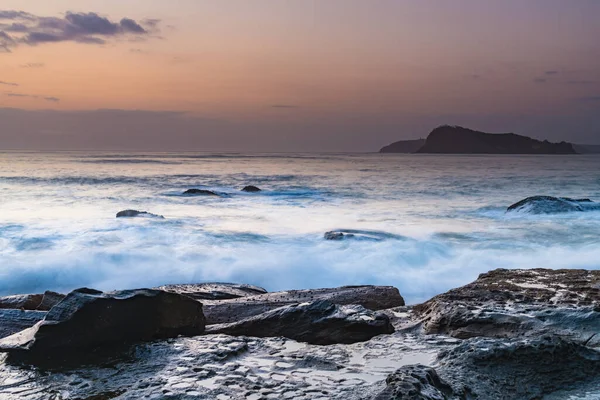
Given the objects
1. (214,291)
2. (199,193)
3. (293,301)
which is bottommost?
(199,193)

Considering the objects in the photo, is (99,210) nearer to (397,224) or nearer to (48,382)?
(397,224)

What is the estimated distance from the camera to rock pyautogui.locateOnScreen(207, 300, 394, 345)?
4.29 metres

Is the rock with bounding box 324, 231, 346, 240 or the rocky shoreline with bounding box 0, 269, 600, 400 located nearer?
the rocky shoreline with bounding box 0, 269, 600, 400

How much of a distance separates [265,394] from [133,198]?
26449 millimetres

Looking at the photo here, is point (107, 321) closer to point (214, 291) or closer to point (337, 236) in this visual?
point (214, 291)

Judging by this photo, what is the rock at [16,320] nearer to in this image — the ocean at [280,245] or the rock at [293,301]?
the rock at [293,301]

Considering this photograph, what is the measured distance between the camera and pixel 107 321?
4152mm

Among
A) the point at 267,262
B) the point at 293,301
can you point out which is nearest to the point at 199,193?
the point at 267,262

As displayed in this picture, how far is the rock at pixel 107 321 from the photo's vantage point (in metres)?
3.99

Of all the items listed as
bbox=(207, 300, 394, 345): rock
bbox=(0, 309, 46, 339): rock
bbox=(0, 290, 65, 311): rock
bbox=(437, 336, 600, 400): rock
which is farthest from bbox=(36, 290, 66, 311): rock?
bbox=(437, 336, 600, 400): rock

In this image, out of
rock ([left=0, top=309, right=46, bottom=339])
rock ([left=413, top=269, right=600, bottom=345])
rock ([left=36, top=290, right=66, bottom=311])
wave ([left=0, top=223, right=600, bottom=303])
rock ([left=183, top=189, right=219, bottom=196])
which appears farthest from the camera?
rock ([left=183, top=189, right=219, bottom=196])

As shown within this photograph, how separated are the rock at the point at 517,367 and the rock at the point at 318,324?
0.77 metres

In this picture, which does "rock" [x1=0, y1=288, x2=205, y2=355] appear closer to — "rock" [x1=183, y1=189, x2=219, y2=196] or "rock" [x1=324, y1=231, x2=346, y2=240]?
"rock" [x1=324, y1=231, x2=346, y2=240]

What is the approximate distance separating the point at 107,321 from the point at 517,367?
2982 millimetres
